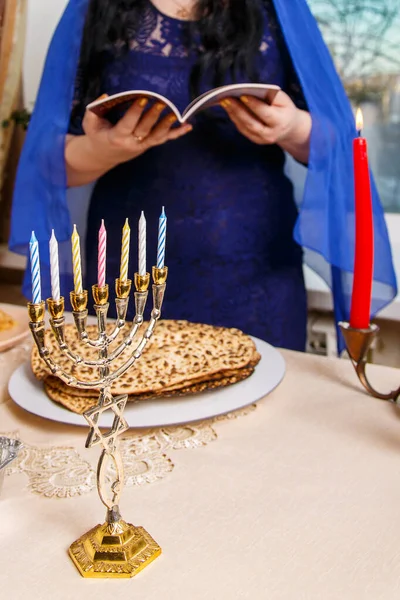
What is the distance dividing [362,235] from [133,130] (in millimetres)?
523

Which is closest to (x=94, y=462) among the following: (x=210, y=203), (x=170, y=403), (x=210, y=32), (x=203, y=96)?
(x=170, y=403)

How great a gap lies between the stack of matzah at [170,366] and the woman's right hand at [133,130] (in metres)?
0.38

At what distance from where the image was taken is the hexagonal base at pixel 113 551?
504mm

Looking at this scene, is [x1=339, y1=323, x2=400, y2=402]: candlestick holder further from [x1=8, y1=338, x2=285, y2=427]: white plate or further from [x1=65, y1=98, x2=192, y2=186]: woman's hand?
[x1=65, y1=98, x2=192, y2=186]: woman's hand

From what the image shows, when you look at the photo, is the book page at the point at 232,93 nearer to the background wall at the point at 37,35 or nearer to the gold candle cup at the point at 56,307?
the gold candle cup at the point at 56,307

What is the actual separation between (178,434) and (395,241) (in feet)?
4.16

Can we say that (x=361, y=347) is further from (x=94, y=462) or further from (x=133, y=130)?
(x=133, y=130)

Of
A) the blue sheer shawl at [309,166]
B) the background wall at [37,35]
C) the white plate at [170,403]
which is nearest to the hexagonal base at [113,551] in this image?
the white plate at [170,403]

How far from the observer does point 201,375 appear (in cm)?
77

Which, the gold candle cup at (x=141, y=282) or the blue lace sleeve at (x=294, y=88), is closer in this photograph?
the gold candle cup at (x=141, y=282)

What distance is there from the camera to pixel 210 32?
1.31m

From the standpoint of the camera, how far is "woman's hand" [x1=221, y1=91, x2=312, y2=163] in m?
1.08

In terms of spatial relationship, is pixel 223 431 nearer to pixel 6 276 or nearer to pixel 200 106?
pixel 200 106

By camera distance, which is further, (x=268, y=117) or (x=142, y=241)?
(x=268, y=117)
